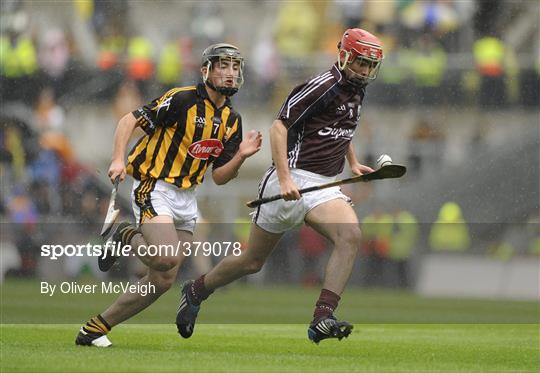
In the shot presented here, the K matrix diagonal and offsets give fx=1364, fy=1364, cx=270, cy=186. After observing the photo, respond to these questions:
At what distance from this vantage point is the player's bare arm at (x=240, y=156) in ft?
25.4

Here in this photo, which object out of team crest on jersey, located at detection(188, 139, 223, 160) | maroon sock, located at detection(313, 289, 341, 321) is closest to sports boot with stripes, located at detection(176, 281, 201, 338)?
team crest on jersey, located at detection(188, 139, 223, 160)

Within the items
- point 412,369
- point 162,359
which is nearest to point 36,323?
point 162,359

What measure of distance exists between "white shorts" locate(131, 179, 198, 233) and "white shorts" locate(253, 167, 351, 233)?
1.33 ft

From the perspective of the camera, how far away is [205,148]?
26.5ft

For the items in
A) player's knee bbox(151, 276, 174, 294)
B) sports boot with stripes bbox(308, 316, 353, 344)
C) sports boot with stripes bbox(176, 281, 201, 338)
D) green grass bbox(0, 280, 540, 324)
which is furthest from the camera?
green grass bbox(0, 280, 540, 324)

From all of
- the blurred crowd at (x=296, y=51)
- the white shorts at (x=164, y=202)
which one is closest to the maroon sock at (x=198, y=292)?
the white shorts at (x=164, y=202)

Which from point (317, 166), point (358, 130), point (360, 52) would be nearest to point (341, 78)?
point (360, 52)

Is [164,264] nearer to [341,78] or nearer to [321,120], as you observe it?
[321,120]

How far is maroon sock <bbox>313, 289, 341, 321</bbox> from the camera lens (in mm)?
7367

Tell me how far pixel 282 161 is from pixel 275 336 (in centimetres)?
197

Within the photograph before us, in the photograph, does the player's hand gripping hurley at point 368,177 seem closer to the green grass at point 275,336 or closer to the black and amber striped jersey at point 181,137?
the black and amber striped jersey at point 181,137

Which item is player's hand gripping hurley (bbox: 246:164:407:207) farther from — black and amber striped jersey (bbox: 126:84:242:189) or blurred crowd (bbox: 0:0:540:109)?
blurred crowd (bbox: 0:0:540:109)

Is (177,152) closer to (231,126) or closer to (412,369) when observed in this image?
(231,126)

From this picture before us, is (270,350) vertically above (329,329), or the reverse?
(329,329)
